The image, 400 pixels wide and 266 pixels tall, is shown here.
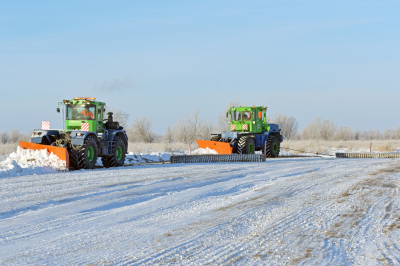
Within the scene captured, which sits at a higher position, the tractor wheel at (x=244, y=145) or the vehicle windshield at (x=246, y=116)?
the vehicle windshield at (x=246, y=116)

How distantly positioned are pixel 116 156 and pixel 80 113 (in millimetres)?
2382

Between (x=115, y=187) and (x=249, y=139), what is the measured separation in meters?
13.6

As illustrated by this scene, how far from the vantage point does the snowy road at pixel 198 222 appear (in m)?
4.94

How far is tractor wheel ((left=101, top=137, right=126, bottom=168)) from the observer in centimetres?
1817

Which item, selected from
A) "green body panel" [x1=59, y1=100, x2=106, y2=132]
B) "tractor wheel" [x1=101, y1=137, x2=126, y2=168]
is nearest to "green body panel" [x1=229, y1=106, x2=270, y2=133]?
"tractor wheel" [x1=101, y1=137, x2=126, y2=168]

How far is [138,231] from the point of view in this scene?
612 centimetres

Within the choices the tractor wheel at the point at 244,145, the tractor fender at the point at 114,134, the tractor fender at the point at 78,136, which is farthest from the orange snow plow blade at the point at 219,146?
the tractor fender at the point at 78,136

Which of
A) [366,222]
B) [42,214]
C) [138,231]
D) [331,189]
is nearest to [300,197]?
[331,189]

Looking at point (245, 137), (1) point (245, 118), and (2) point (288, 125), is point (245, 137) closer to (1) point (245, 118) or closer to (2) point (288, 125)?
(1) point (245, 118)

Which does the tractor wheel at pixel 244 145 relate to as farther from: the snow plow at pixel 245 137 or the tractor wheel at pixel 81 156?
the tractor wheel at pixel 81 156

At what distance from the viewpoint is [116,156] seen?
18266 mm

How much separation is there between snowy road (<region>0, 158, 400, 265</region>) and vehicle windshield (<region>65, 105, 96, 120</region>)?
555 cm

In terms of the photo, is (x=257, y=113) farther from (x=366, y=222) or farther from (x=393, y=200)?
(x=366, y=222)

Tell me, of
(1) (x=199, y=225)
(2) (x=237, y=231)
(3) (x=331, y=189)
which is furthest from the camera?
(3) (x=331, y=189)
